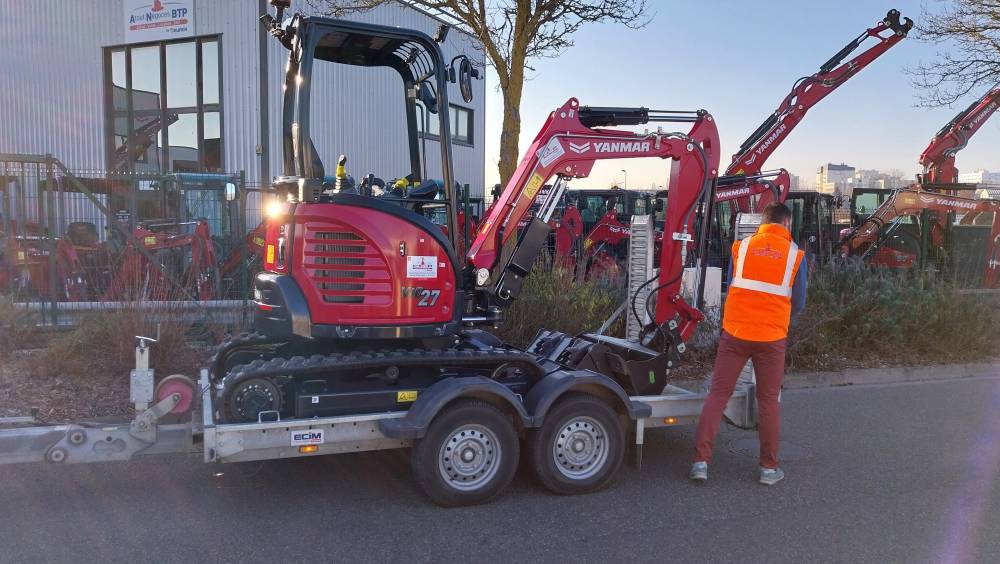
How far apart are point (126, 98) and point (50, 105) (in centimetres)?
206

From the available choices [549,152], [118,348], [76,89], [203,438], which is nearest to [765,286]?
[549,152]

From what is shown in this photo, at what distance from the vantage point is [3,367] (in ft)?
23.6

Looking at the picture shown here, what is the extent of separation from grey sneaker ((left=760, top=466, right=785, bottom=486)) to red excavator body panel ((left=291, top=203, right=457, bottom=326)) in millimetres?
2709

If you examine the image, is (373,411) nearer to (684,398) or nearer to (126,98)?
(684,398)

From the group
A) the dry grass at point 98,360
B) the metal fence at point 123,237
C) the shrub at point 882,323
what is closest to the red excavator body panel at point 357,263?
the dry grass at point 98,360

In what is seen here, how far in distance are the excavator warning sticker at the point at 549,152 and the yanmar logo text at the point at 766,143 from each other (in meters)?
9.17

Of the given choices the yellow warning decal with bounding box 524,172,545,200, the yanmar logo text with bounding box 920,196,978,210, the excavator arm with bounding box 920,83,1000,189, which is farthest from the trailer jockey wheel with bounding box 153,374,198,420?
the excavator arm with bounding box 920,83,1000,189

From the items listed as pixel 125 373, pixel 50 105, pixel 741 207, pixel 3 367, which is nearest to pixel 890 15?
pixel 741 207

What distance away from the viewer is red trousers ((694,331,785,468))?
5.33 metres

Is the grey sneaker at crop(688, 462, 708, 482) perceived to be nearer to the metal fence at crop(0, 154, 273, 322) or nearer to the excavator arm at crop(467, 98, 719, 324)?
the excavator arm at crop(467, 98, 719, 324)

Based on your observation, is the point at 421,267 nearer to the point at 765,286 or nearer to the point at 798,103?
the point at 765,286

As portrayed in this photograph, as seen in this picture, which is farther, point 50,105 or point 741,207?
point 50,105

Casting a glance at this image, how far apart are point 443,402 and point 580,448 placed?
108 centimetres

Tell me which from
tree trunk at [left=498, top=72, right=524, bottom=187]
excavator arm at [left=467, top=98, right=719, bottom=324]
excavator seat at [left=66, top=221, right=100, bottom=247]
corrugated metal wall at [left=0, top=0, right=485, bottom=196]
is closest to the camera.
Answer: excavator arm at [left=467, top=98, right=719, bottom=324]
